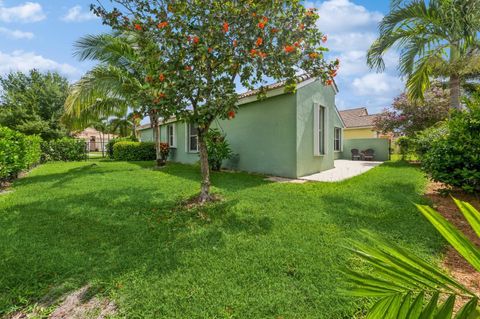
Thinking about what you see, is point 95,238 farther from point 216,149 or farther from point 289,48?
point 216,149

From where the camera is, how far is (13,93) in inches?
837

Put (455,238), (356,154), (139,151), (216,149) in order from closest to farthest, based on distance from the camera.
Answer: (455,238)
(216,149)
(139,151)
(356,154)

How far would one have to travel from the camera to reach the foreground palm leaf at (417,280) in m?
0.90

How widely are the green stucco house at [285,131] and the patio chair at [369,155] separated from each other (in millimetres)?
8078

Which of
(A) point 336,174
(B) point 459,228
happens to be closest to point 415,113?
(A) point 336,174

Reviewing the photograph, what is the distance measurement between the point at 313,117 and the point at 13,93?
1031 inches

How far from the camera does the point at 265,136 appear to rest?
935cm

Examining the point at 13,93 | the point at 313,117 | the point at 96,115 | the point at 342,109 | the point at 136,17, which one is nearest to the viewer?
the point at 136,17

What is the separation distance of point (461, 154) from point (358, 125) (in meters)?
21.1

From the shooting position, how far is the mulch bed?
284 centimetres

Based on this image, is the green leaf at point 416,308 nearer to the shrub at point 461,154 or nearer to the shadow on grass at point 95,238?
the shadow on grass at point 95,238

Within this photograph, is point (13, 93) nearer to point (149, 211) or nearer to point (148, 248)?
point (149, 211)

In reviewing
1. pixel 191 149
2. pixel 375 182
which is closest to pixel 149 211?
pixel 375 182

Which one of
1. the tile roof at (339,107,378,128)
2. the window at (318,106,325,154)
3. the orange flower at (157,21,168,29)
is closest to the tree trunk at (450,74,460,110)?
the window at (318,106,325,154)
